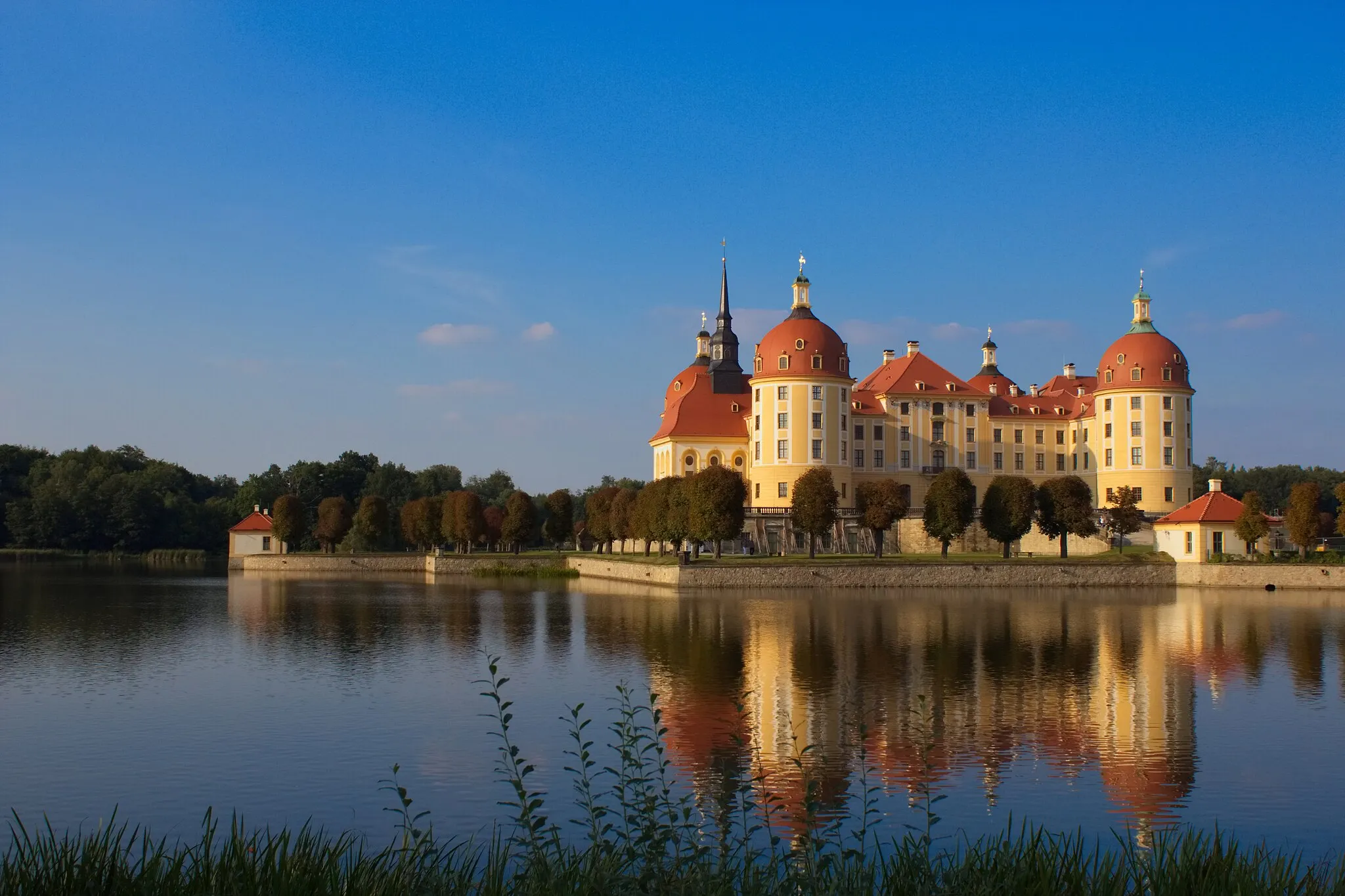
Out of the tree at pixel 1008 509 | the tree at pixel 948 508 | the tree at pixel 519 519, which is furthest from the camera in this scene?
the tree at pixel 519 519

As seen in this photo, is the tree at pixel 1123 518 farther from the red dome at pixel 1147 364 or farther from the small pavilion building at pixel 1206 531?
the red dome at pixel 1147 364

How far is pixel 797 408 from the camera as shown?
63000mm

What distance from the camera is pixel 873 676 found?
21125mm

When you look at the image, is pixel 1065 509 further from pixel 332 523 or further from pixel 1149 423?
pixel 332 523

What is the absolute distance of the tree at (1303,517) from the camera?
48406 millimetres

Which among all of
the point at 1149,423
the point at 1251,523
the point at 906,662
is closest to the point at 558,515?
the point at 1149,423

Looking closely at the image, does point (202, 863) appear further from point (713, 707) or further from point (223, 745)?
point (713, 707)

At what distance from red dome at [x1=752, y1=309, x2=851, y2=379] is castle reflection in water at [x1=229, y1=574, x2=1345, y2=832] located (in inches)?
796

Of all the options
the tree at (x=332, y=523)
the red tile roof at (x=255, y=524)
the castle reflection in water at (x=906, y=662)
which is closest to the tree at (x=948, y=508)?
the castle reflection in water at (x=906, y=662)

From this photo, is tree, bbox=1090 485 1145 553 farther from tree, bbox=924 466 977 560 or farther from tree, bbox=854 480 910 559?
tree, bbox=854 480 910 559

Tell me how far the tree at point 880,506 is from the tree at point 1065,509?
5.99 m

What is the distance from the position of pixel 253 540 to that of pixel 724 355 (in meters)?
30.1

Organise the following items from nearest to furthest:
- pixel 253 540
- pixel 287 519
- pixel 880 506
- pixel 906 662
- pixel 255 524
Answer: pixel 906 662 < pixel 880 506 < pixel 287 519 < pixel 253 540 < pixel 255 524

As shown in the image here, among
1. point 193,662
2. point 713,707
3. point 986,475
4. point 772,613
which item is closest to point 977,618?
point 772,613
